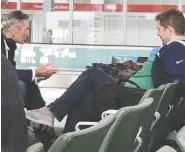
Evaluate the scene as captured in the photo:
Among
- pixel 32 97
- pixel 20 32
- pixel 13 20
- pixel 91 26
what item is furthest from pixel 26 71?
pixel 91 26

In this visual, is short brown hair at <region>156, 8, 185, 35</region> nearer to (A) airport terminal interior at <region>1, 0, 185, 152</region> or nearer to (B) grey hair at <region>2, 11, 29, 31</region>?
(B) grey hair at <region>2, 11, 29, 31</region>

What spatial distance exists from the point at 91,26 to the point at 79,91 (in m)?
5.68

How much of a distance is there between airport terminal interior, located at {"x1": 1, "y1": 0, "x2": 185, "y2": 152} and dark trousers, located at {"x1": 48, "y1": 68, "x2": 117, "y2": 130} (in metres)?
4.45

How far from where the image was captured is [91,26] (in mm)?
8609

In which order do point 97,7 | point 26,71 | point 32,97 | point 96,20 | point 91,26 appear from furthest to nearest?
point 97,7 → point 96,20 → point 91,26 → point 32,97 → point 26,71

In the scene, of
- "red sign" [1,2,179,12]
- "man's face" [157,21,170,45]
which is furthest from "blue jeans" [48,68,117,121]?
"red sign" [1,2,179,12]

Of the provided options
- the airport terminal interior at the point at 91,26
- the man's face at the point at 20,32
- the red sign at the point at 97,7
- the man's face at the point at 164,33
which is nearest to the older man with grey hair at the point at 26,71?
the man's face at the point at 20,32

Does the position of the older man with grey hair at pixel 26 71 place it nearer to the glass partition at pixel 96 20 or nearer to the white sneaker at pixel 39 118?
the white sneaker at pixel 39 118

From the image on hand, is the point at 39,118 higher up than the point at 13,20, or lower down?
lower down

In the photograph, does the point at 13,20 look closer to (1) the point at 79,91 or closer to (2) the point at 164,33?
(1) the point at 79,91

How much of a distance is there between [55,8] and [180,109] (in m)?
6.13

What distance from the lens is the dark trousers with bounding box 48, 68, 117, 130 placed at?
9.98ft

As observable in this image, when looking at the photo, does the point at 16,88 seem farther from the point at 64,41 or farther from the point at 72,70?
the point at 64,41

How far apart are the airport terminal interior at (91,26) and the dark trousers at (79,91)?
4.45 meters
